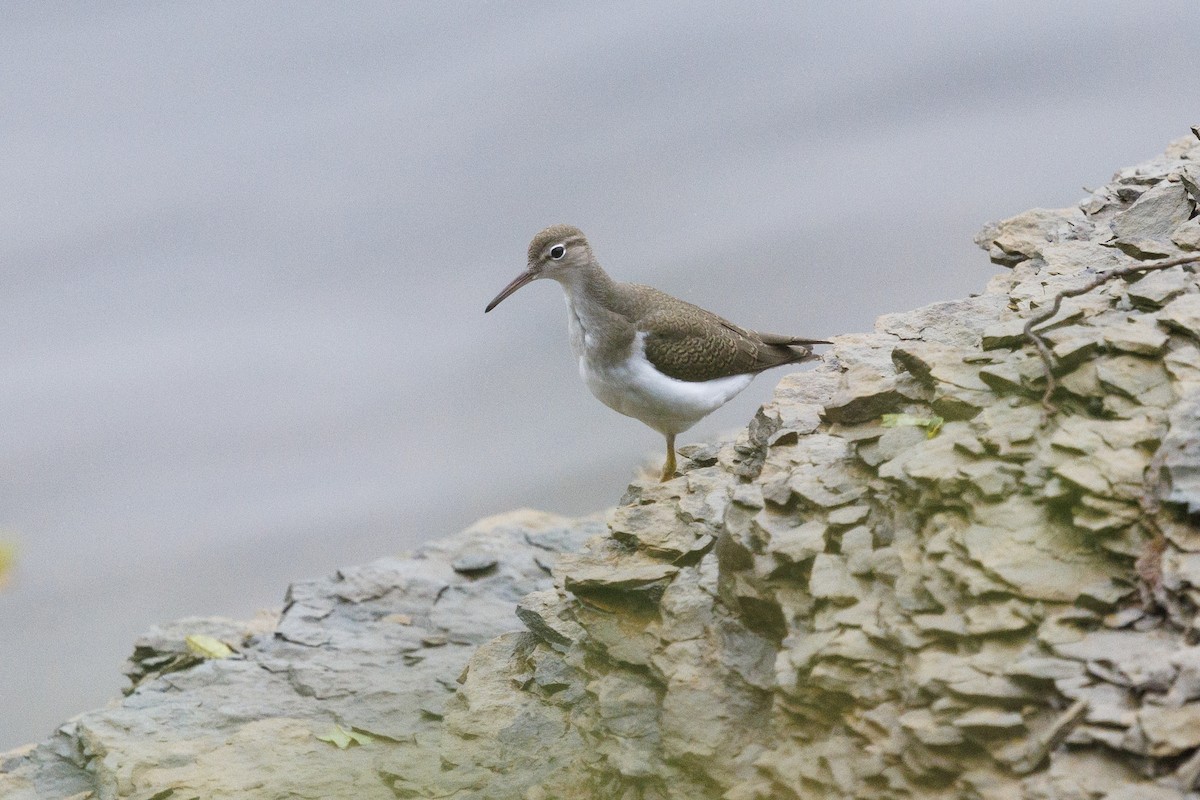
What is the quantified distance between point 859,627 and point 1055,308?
172 cm

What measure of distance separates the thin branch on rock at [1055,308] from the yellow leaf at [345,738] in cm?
412

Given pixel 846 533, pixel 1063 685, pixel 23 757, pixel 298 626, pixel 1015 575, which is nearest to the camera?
pixel 1063 685

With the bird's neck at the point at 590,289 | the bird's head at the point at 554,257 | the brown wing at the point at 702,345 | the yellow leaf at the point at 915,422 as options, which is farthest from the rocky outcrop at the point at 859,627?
the bird's head at the point at 554,257

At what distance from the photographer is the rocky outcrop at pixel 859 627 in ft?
14.0

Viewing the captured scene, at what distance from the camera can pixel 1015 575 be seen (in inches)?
179

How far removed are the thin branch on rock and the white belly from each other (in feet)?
11.1

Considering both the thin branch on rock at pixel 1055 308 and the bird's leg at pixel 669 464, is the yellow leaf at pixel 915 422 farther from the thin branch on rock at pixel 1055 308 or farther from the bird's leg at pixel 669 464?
the bird's leg at pixel 669 464

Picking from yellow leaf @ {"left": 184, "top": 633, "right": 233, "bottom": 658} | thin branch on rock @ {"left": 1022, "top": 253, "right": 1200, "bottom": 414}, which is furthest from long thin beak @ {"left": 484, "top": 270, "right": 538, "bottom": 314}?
thin branch on rock @ {"left": 1022, "top": 253, "right": 1200, "bottom": 414}

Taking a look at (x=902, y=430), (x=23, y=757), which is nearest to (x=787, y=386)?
(x=902, y=430)

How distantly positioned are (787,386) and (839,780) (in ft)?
9.66

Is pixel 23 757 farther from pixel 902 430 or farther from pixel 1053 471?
pixel 1053 471

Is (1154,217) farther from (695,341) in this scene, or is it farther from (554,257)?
(554,257)

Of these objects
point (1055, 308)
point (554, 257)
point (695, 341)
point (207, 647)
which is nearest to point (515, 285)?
point (554, 257)

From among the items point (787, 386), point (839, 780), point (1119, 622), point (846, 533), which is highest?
point (787, 386)
